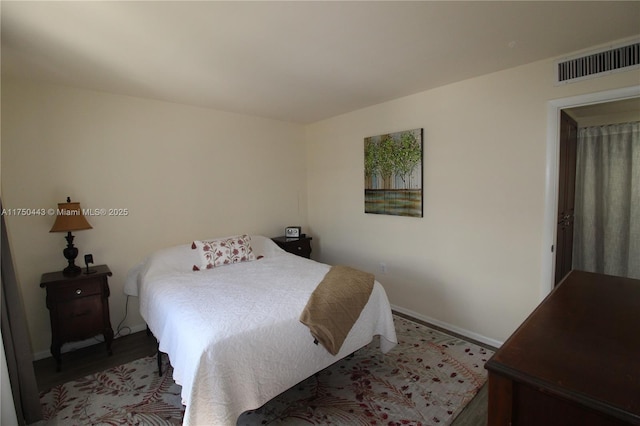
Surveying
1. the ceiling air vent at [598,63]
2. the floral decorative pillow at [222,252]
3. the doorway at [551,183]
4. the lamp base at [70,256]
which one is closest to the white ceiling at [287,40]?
the ceiling air vent at [598,63]

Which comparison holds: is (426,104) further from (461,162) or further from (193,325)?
(193,325)

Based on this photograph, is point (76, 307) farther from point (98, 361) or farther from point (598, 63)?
point (598, 63)

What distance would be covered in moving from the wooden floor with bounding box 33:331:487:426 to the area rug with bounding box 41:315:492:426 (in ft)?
0.25

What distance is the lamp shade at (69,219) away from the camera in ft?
8.24

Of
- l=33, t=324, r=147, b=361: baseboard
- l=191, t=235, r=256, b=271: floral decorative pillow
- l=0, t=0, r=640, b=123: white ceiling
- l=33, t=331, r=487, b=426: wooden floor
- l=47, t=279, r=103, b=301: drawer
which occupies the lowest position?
l=33, t=331, r=487, b=426: wooden floor

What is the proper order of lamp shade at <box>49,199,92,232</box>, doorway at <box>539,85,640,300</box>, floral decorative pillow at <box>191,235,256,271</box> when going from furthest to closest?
floral decorative pillow at <box>191,235,256,271</box> < lamp shade at <box>49,199,92,232</box> < doorway at <box>539,85,640,300</box>

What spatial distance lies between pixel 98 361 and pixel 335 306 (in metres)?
2.21

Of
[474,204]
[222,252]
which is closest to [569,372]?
[474,204]

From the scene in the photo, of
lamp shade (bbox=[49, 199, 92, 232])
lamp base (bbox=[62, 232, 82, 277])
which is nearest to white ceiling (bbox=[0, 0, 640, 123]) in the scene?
lamp shade (bbox=[49, 199, 92, 232])

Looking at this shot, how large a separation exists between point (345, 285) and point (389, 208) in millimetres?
1463

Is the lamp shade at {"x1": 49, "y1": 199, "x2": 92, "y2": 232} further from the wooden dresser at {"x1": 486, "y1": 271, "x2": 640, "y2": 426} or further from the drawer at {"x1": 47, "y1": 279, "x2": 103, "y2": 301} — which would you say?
the wooden dresser at {"x1": 486, "y1": 271, "x2": 640, "y2": 426}

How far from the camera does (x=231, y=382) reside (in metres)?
1.58

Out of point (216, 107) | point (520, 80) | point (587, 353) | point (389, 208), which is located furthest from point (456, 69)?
point (216, 107)

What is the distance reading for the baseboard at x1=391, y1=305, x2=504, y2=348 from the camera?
2729 millimetres
